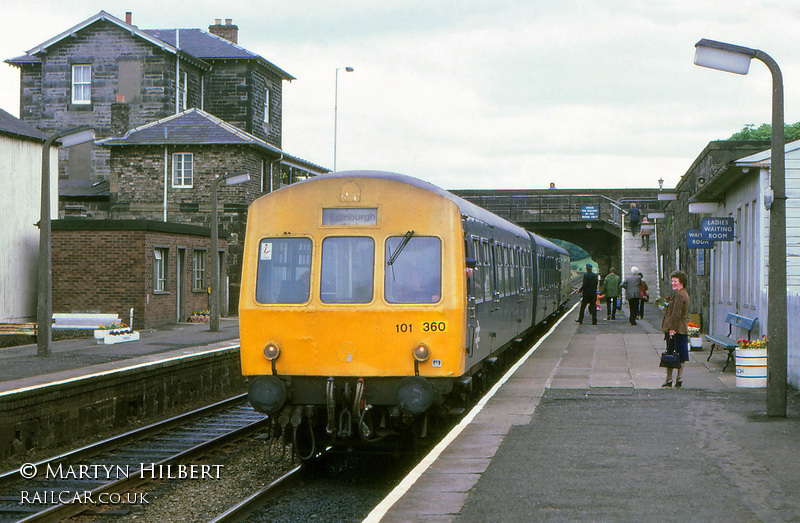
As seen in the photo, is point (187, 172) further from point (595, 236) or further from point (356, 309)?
point (595, 236)

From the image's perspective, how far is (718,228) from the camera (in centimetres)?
1750

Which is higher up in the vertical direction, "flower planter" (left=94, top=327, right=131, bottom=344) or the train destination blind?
the train destination blind

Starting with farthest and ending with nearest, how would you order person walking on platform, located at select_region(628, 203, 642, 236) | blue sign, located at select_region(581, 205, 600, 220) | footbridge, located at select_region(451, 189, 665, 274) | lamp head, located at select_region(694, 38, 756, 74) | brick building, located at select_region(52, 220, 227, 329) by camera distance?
footbridge, located at select_region(451, 189, 665, 274), blue sign, located at select_region(581, 205, 600, 220), person walking on platform, located at select_region(628, 203, 642, 236), brick building, located at select_region(52, 220, 227, 329), lamp head, located at select_region(694, 38, 756, 74)

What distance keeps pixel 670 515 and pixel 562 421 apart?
3973 millimetres

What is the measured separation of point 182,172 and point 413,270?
28.1 m

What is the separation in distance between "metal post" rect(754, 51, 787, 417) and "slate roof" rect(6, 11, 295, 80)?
107 feet

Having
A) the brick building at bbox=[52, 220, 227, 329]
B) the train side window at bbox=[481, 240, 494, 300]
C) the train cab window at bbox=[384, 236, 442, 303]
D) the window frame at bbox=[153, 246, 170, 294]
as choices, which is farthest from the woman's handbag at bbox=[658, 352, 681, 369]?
the window frame at bbox=[153, 246, 170, 294]

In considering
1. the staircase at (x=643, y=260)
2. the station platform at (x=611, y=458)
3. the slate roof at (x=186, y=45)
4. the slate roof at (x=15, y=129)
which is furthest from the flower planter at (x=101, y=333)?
the staircase at (x=643, y=260)

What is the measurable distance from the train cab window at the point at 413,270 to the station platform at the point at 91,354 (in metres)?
5.38

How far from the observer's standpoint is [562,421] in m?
10.1

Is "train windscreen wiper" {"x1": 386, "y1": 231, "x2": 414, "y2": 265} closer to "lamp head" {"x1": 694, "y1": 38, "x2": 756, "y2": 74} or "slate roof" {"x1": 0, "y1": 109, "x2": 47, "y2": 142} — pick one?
"lamp head" {"x1": 694, "y1": 38, "x2": 756, "y2": 74}

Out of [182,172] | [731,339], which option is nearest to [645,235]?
[182,172]

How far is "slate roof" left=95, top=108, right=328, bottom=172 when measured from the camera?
115 ft

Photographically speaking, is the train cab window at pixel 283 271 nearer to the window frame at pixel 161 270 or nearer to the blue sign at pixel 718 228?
the blue sign at pixel 718 228
